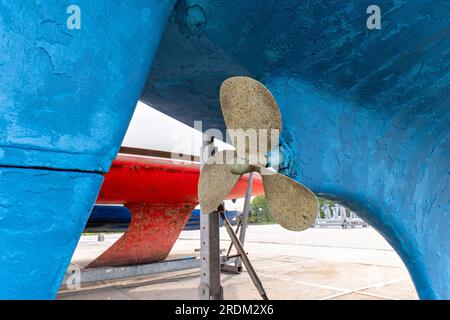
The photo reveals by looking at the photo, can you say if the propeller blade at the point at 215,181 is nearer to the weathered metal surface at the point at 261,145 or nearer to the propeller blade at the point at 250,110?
the weathered metal surface at the point at 261,145

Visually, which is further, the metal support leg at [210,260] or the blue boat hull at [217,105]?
the metal support leg at [210,260]

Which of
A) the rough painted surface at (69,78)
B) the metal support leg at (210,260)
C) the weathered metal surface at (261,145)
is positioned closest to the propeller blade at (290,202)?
the weathered metal surface at (261,145)

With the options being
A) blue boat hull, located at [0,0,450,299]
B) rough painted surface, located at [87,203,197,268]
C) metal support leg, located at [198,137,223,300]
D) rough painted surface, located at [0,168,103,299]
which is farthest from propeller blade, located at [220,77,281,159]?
rough painted surface, located at [87,203,197,268]

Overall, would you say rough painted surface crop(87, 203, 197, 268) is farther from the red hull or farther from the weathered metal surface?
the weathered metal surface

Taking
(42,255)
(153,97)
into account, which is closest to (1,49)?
(42,255)

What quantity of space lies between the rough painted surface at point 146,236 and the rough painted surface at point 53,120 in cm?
454

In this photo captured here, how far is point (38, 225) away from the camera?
1095 mm

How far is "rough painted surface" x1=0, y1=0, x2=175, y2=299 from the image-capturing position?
3.44 feet

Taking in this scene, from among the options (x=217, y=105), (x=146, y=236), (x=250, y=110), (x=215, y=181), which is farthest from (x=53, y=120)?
(x=146, y=236)

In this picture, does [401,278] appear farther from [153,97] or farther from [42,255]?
[42,255]

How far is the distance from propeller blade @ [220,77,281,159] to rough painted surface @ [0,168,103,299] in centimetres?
77

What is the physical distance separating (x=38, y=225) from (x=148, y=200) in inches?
193

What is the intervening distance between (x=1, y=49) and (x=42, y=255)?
2.25 feet

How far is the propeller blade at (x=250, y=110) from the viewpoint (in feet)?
5.16
